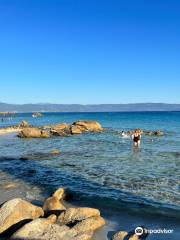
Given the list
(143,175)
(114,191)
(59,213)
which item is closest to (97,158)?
(143,175)

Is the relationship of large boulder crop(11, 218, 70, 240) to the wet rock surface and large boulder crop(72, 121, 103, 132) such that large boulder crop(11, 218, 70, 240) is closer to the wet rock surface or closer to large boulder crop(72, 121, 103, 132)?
the wet rock surface

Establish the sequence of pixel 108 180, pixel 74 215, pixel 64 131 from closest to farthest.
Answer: pixel 74 215 < pixel 108 180 < pixel 64 131

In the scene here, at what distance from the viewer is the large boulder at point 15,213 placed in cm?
1414

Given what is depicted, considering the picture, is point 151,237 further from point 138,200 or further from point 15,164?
point 15,164

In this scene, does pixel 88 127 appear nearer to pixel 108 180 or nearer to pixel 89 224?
pixel 108 180

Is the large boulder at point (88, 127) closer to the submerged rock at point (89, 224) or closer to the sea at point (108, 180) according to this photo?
the sea at point (108, 180)

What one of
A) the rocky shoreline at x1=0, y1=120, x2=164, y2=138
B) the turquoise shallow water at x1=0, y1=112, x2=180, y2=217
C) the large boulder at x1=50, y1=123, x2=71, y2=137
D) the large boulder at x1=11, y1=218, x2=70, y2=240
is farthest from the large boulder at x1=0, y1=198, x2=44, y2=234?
the large boulder at x1=50, y1=123, x2=71, y2=137

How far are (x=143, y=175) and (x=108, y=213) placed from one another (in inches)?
346

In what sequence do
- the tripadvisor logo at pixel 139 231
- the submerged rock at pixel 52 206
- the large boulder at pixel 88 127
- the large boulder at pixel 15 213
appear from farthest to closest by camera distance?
the large boulder at pixel 88 127, the submerged rock at pixel 52 206, the large boulder at pixel 15 213, the tripadvisor logo at pixel 139 231

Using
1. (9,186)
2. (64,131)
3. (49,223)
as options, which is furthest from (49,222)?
(64,131)

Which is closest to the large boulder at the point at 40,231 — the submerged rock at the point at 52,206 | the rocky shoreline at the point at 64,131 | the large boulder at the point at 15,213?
the large boulder at the point at 15,213

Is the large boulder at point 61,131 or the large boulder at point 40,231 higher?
the large boulder at point 40,231

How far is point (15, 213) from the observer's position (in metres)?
14.5

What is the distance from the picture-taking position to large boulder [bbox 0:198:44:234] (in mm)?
14141
